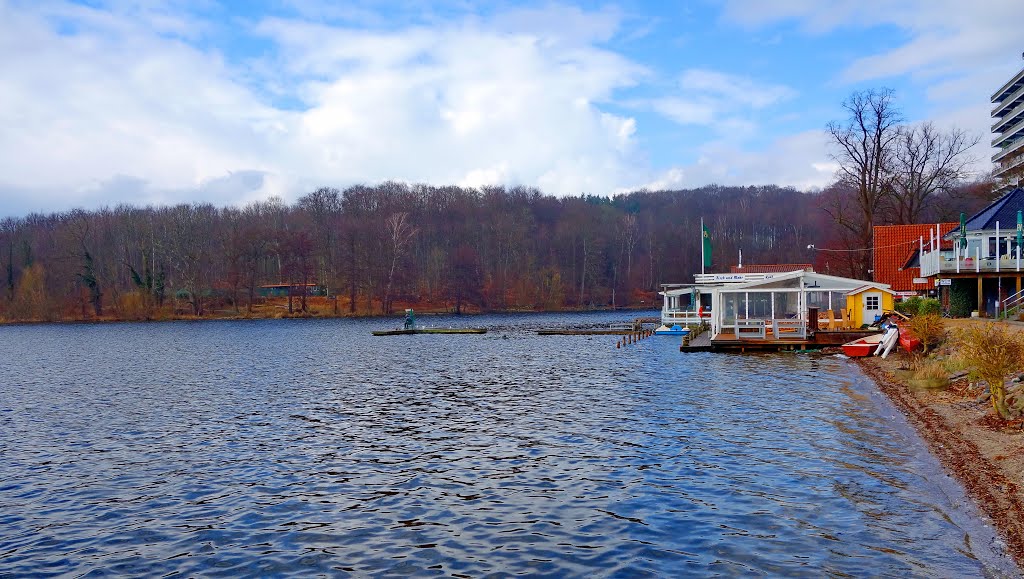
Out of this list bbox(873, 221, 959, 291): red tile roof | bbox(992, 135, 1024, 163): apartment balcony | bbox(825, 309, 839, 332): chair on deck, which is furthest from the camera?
bbox(992, 135, 1024, 163): apartment balcony

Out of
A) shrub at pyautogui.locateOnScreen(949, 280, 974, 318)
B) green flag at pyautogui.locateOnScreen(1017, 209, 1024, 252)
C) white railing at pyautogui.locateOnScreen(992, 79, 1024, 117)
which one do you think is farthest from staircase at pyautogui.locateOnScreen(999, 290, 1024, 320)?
white railing at pyautogui.locateOnScreen(992, 79, 1024, 117)

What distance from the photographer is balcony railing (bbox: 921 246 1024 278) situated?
36906 millimetres

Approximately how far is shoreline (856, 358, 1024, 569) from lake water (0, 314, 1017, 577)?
32 cm

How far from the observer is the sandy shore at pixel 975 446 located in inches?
441

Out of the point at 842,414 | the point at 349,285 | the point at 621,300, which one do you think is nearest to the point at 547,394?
the point at 842,414

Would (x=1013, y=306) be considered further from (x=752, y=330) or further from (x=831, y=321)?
(x=752, y=330)

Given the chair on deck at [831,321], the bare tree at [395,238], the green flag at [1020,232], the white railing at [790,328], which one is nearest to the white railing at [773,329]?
the white railing at [790,328]

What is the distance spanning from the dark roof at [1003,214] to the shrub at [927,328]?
10511 mm

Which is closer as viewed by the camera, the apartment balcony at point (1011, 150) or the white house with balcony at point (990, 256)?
the white house with balcony at point (990, 256)

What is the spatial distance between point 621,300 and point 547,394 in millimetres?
95401

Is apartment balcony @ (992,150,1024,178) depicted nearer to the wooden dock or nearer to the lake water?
the wooden dock

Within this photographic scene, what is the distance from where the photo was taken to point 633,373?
32.2 m

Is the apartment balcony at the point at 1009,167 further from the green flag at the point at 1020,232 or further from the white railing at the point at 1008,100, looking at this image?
the green flag at the point at 1020,232

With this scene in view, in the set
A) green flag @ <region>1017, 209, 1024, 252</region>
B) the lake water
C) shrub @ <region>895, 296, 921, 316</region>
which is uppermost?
green flag @ <region>1017, 209, 1024, 252</region>
